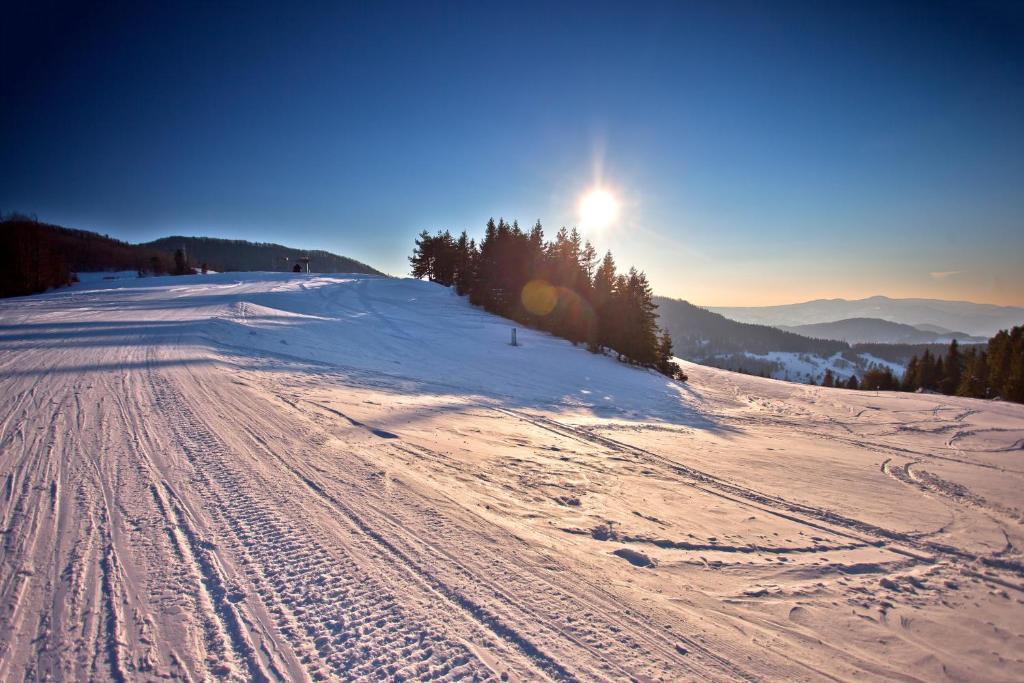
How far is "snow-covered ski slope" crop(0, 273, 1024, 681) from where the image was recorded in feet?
7.88

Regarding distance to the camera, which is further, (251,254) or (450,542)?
(251,254)

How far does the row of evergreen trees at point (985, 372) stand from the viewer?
109 ft

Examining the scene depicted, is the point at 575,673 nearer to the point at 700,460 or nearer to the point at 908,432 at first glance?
the point at 700,460

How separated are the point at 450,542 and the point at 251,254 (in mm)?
160086

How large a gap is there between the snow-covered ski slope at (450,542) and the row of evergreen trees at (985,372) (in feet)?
128

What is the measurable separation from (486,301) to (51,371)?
28868 mm

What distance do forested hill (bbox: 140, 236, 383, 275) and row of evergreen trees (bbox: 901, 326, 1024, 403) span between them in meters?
122

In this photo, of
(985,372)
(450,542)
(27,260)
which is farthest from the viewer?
(985,372)

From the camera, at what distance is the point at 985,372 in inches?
1597

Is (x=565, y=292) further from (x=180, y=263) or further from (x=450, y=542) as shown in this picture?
(x=180, y=263)

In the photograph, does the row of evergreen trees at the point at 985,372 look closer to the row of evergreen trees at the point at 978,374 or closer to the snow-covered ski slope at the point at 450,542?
the row of evergreen trees at the point at 978,374

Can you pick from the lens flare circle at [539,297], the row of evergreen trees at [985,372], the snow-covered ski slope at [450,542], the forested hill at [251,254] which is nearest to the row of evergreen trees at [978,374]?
the row of evergreen trees at [985,372]

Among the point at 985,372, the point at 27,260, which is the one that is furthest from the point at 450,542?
→ the point at 985,372

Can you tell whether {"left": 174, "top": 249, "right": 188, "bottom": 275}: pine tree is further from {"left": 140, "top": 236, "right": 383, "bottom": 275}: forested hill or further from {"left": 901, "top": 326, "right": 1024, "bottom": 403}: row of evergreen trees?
{"left": 901, "top": 326, "right": 1024, "bottom": 403}: row of evergreen trees
